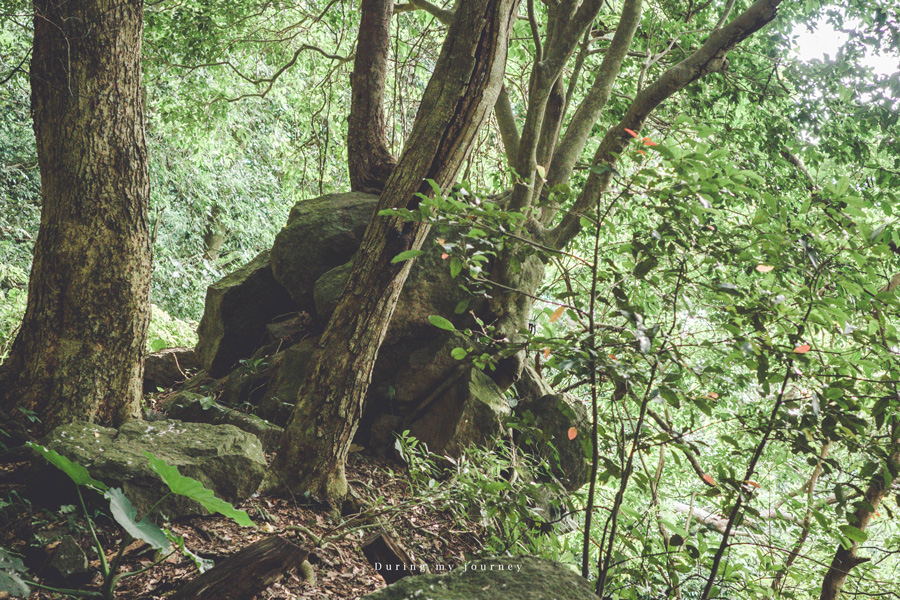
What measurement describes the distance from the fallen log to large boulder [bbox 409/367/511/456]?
190 centimetres

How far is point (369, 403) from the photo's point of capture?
14.9 ft

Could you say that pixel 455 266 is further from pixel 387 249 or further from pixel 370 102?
pixel 370 102

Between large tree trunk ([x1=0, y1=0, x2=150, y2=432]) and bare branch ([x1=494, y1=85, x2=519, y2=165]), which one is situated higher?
bare branch ([x1=494, y1=85, x2=519, y2=165])

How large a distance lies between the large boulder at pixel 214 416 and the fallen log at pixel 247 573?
146cm

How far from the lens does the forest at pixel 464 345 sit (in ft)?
5.51

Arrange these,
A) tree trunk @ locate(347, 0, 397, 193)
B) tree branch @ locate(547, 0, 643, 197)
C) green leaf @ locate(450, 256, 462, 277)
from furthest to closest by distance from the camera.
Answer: tree trunk @ locate(347, 0, 397, 193), tree branch @ locate(547, 0, 643, 197), green leaf @ locate(450, 256, 462, 277)

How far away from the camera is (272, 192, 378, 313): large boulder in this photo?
4918mm

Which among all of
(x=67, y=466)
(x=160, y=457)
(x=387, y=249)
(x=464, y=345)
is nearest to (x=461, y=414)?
(x=464, y=345)

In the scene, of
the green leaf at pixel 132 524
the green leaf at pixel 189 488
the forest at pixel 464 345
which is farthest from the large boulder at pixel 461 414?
the green leaf at pixel 132 524

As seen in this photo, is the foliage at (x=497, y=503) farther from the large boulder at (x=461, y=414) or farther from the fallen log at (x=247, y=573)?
the fallen log at (x=247, y=573)

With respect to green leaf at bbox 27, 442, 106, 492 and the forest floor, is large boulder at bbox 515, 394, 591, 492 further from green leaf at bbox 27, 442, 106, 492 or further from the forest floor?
green leaf at bbox 27, 442, 106, 492

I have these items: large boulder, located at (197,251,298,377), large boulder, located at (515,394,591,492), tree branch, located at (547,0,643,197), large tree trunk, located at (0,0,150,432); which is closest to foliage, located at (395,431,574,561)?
large boulder, located at (515,394,591,492)

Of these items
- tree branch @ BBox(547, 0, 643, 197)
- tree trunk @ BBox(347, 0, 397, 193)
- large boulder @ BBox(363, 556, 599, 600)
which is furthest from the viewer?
tree trunk @ BBox(347, 0, 397, 193)

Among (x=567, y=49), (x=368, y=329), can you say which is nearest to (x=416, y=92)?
(x=567, y=49)
